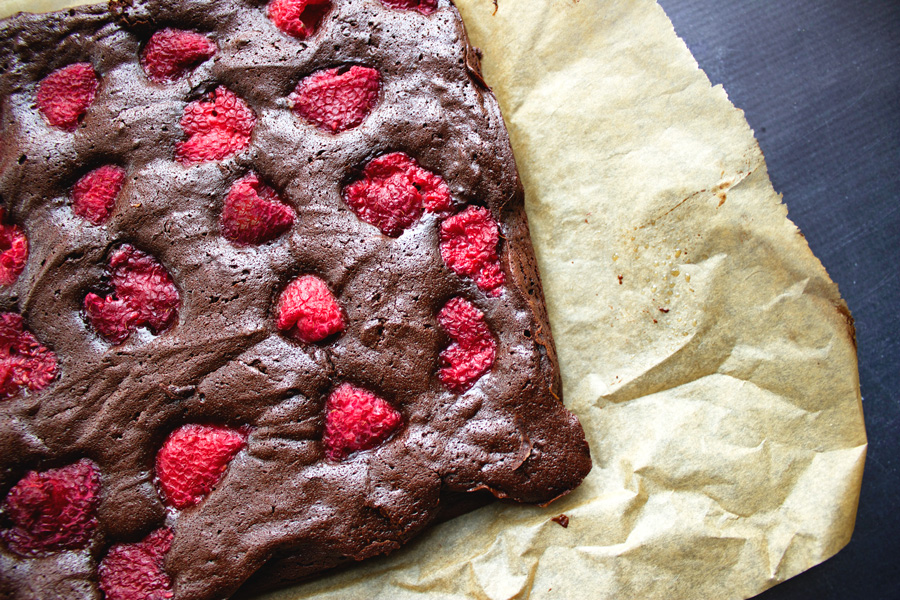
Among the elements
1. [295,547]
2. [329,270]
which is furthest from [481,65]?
[295,547]

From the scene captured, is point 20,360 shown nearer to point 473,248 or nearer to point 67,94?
point 67,94

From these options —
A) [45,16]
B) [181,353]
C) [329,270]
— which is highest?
[45,16]

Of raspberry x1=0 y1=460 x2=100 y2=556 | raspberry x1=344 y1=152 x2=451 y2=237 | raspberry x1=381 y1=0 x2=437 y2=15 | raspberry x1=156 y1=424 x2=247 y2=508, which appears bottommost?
raspberry x1=0 y1=460 x2=100 y2=556

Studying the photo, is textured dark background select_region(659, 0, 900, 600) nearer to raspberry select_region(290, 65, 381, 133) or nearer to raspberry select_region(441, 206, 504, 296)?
raspberry select_region(441, 206, 504, 296)

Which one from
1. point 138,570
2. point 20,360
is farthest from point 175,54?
point 138,570


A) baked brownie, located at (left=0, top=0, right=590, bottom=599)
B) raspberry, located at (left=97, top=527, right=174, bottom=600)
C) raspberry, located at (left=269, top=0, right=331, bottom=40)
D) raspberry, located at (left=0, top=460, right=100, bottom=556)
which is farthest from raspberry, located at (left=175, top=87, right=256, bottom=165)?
raspberry, located at (left=97, top=527, right=174, bottom=600)

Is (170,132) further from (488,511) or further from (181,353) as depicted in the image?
(488,511)

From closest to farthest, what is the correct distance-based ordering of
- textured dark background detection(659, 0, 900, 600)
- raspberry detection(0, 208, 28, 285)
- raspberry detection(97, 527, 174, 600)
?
raspberry detection(97, 527, 174, 600)
raspberry detection(0, 208, 28, 285)
textured dark background detection(659, 0, 900, 600)
